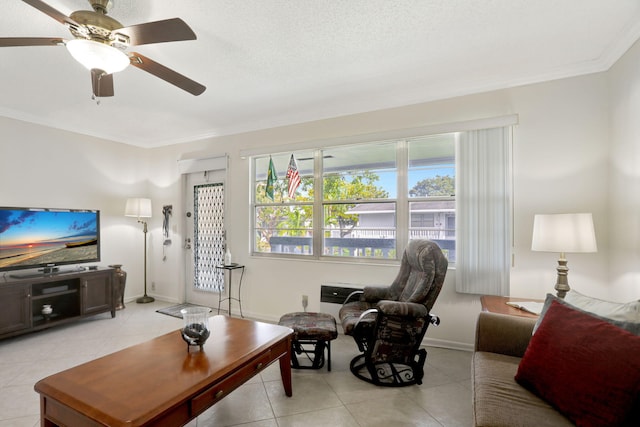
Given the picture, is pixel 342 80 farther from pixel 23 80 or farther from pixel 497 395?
pixel 23 80

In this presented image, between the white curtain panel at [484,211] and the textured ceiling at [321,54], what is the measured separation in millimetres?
565

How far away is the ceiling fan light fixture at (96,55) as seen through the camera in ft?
5.09

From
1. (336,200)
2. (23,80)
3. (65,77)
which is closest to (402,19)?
(336,200)

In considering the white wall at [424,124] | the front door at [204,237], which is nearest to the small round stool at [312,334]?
the white wall at [424,124]

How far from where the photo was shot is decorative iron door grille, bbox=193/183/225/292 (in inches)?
168

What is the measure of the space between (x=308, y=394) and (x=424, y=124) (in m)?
2.64

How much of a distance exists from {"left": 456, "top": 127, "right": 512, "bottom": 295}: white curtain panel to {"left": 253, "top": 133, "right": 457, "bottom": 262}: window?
0.17 metres

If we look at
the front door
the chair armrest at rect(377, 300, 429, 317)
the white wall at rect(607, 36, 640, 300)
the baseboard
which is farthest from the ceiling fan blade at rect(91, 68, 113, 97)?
the white wall at rect(607, 36, 640, 300)

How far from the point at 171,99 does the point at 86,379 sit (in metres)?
2.75

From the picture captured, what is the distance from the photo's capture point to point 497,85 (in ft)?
8.88

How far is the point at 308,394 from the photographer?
2117mm

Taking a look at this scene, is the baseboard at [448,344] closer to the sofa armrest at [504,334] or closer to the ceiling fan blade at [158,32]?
the sofa armrest at [504,334]

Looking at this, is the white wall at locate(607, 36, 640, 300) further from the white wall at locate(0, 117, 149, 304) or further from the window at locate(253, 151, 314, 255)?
the white wall at locate(0, 117, 149, 304)

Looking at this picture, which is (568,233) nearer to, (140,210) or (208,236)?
(208,236)
